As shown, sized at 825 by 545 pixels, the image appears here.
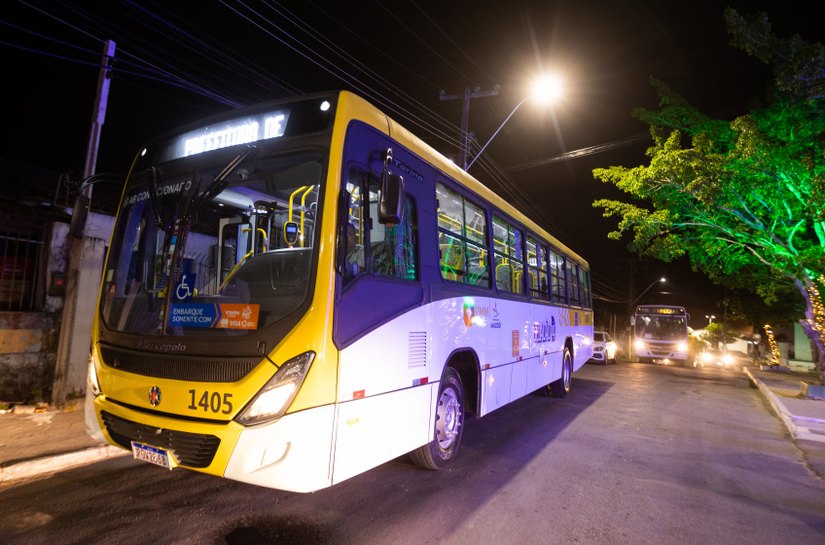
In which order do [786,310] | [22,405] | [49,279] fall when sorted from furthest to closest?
[786,310], [49,279], [22,405]

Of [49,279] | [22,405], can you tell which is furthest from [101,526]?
[49,279]

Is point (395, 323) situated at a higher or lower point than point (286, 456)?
higher

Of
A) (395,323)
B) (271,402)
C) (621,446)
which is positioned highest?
(395,323)

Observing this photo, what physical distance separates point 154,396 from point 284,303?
123 cm

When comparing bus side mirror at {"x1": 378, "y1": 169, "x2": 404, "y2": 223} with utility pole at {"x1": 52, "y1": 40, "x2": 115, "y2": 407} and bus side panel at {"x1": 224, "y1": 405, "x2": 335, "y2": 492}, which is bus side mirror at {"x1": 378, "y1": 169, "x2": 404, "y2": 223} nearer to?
bus side panel at {"x1": 224, "y1": 405, "x2": 335, "y2": 492}

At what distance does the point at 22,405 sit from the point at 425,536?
6.87m

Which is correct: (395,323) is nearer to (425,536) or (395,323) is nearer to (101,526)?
(425,536)

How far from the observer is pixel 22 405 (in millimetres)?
6812

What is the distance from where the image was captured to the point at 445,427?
4.98 m

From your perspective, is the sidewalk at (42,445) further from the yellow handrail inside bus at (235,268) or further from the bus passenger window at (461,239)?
the bus passenger window at (461,239)

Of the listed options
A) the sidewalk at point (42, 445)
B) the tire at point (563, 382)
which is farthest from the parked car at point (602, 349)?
the sidewalk at point (42, 445)

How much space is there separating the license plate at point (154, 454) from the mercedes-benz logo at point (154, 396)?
0.30 meters

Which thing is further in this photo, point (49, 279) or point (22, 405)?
point (49, 279)

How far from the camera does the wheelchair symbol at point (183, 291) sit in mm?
3598
